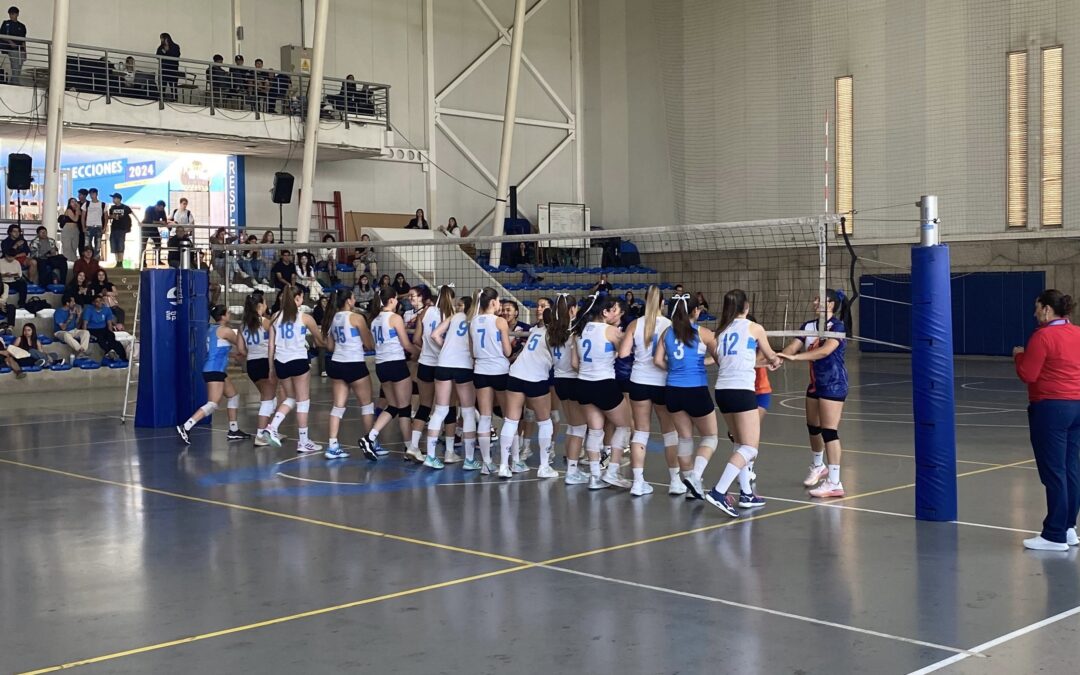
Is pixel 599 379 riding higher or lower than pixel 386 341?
lower

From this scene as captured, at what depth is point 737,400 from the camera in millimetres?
9141

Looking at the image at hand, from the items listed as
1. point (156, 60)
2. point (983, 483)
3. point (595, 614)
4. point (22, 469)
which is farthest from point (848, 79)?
point (595, 614)

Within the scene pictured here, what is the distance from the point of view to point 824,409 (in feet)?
32.4

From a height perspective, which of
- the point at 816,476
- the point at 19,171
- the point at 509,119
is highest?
the point at 509,119

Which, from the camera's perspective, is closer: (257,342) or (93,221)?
(257,342)

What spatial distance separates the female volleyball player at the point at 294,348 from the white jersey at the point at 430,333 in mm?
1576

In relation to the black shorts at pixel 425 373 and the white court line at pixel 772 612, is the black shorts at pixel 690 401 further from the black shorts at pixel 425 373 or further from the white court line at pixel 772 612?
the black shorts at pixel 425 373

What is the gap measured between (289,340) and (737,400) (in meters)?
6.00

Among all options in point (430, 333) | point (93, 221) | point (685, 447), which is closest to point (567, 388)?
point (685, 447)

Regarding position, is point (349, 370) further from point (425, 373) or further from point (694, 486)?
point (694, 486)

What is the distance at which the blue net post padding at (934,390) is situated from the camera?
8.61m

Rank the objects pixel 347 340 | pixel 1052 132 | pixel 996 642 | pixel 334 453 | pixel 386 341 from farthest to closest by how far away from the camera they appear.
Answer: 1. pixel 1052 132
2. pixel 334 453
3. pixel 347 340
4. pixel 386 341
5. pixel 996 642

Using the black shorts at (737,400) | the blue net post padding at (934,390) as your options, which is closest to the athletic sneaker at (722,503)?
the black shorts at (737,400)

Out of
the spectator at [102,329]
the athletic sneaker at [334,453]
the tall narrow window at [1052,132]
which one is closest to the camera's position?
the athletic sneaker at [334,453]
